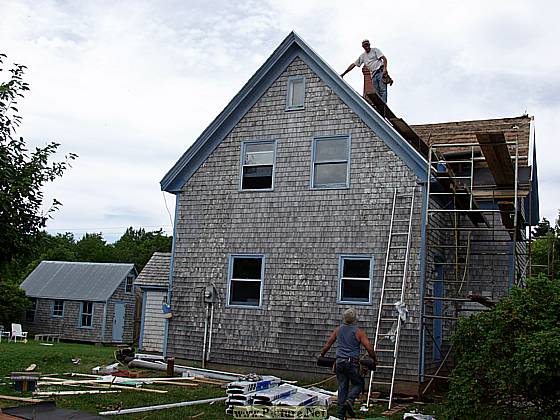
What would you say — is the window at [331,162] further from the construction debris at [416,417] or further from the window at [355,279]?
the construction debris at [416,417]

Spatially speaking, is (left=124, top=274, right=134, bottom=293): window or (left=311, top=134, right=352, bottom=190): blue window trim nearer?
(left=311, top=134, right=352, bottom=190): blue window trim

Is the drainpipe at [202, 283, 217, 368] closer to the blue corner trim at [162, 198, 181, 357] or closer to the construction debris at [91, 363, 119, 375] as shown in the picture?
the blue corner trim at [162, 198, 181, 357]

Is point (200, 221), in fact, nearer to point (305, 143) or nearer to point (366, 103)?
point (305, 143)

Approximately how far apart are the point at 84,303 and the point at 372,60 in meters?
25.6

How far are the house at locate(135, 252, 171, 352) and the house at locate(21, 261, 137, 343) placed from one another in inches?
499

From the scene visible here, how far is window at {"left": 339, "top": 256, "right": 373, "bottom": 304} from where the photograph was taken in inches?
595

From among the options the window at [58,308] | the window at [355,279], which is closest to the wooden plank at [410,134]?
the window at [355,279]

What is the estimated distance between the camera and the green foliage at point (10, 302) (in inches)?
1420

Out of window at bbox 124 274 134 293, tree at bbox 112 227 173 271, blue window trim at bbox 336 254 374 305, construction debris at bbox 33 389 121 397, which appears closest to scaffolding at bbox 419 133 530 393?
blue window trim at bbox 336 254 374 305

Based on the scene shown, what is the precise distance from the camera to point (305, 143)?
16438mm

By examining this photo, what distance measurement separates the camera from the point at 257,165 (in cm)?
1705

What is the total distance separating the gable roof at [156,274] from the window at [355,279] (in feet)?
34.2

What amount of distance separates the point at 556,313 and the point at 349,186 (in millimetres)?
7096

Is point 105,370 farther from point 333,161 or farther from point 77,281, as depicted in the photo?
point 77,281
